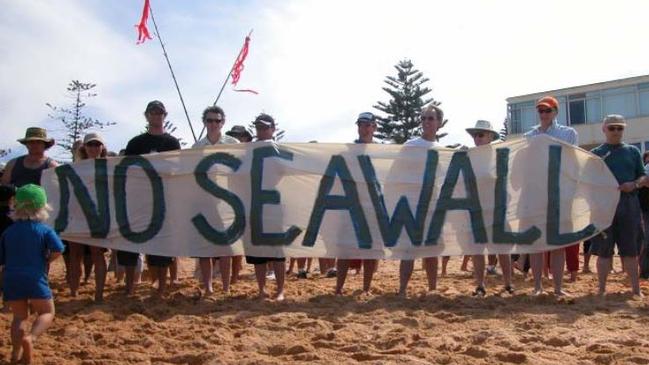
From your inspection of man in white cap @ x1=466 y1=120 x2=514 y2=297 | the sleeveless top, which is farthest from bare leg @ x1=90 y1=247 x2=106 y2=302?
man in white cap @ x1=466 y1=120 x2=514 y2=297

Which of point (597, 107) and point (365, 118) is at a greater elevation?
point (597, 107)

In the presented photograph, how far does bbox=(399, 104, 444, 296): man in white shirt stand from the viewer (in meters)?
6.46

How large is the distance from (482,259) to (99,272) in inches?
137

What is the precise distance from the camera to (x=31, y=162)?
6375mm

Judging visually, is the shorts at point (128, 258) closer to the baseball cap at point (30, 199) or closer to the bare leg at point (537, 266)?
the baseball cap at point (30, 199)

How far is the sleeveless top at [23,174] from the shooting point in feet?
20.6

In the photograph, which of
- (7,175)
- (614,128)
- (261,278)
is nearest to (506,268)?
(614,128)

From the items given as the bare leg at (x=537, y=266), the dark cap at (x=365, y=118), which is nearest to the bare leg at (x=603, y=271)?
the bare leg at (x=537, y=266)

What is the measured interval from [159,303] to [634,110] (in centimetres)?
3144

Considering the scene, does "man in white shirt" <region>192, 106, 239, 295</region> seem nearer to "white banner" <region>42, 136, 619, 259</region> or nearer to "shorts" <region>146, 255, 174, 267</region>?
"white banner" <region>42, 136, 619, 259</region>

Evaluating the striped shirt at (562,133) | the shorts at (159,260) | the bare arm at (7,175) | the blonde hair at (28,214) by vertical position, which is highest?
the striped shirt at (562,133)

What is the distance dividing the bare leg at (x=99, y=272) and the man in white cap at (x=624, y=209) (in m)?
4.50

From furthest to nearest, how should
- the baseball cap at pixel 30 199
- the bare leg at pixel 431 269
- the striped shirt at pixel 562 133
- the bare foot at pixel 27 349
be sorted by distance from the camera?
the striped shirt at pixel 562 133
the bare leg at pixel 431 269
the baseball cap at pixel 30 199
the bare foot at pixel 27 349

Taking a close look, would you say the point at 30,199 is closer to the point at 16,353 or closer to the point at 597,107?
the point at 16,353
